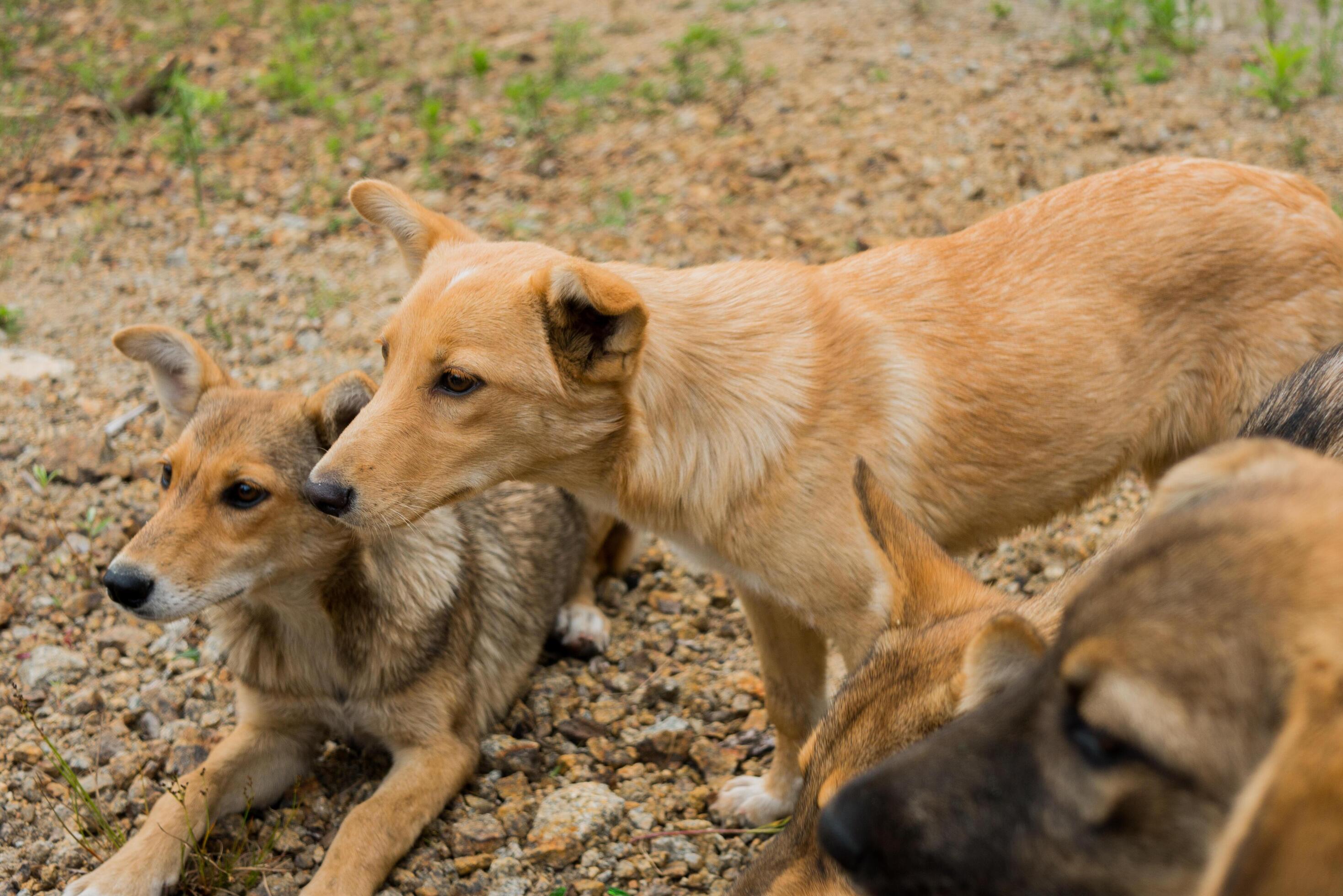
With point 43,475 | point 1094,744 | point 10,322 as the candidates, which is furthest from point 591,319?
point 10,322

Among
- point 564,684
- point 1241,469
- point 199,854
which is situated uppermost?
point 1241,469

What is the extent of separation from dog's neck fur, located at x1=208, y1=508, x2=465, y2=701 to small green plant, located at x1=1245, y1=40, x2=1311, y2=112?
245 inches

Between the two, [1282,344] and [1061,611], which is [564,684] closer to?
[1061,611]

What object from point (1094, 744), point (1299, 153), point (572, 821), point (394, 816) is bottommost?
point (572, 821)

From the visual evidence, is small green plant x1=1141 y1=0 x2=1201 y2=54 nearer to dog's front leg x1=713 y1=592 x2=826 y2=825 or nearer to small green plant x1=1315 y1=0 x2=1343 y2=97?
small green plant x1=1315 y1=0 x2=1343 y2=97

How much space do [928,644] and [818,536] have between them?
1124 millimetres

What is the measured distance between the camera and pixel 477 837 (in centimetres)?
430

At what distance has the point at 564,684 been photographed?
5156 mm

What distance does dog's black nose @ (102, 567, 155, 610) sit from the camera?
4023 millimetres

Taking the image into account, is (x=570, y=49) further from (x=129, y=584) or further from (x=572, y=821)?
(x=572, y=821)

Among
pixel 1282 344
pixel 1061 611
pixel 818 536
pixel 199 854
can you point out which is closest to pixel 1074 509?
pixel 1282 344

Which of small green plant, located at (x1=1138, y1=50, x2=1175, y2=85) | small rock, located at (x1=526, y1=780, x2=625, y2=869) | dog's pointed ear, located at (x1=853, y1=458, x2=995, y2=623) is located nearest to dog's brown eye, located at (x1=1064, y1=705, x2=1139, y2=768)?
dog's pointed ear, located at (x1=853, y1=458, x2=995, y2=623)

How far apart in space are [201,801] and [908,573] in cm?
277

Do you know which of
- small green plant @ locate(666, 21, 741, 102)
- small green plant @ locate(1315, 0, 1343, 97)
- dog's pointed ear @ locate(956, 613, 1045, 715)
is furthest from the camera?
small green plant @ locate(666, 21, 741, 102)
